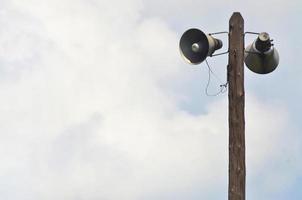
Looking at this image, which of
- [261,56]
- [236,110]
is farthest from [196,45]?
[236,110]

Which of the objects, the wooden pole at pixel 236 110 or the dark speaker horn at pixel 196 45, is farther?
the dark speaker horn at pixel 196 45

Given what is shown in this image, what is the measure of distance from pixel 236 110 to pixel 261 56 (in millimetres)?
1085

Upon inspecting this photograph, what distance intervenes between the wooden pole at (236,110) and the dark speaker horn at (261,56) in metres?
0.40

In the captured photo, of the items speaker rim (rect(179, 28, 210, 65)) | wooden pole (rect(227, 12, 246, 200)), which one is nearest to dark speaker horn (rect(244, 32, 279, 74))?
wooden pole (rect(227, 12, 246, 200))

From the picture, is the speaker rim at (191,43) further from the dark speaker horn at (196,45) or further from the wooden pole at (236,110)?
the wooden pole at (236,110)

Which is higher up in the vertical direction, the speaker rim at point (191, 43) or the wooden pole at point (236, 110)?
the speaker rim at point (191, 43)

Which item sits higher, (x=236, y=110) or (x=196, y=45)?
(x=196, y=45)

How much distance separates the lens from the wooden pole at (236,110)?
8.25 metres

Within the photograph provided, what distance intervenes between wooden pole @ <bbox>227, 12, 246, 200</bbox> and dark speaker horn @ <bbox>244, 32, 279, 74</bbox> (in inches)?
15.8

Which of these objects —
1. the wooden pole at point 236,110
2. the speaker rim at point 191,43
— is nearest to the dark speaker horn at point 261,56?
the wooden pole at point 236,110

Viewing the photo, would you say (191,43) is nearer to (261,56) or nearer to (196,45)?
(196,45)

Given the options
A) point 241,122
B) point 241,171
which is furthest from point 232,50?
point 241,171

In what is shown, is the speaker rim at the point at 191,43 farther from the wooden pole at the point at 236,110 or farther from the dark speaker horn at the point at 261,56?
the dark speaker horn at the point at 261,56

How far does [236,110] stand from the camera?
8.51 meters
